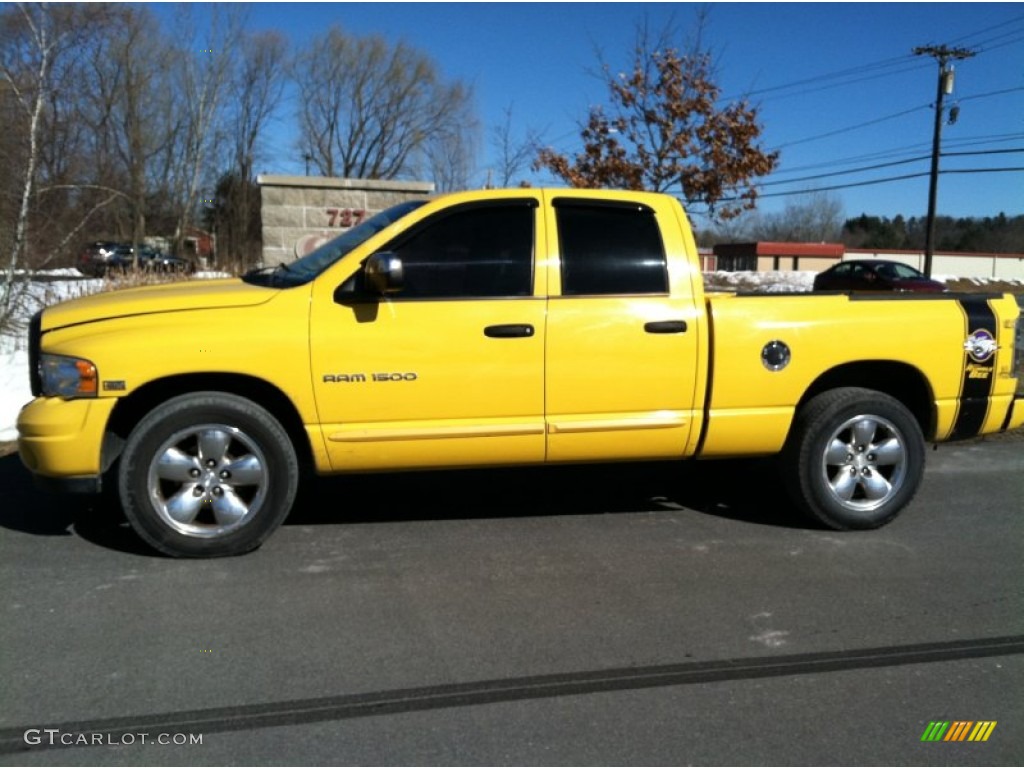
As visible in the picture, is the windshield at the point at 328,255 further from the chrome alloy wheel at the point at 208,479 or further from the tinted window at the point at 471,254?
the chrome alloy wheel at the point at 208,479

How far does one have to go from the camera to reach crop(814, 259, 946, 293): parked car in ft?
94.5

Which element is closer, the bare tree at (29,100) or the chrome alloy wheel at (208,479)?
the chrome alloy wheel at (208,479)

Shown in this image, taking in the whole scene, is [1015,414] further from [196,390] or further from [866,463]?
[196,390]

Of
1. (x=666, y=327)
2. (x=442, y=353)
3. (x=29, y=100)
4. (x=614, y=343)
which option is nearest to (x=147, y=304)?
Result: (x=442, y=353)

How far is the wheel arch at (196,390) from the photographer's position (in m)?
4.43

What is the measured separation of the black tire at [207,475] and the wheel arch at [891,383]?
10.4 feet

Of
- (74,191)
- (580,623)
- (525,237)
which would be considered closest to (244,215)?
(74,191)

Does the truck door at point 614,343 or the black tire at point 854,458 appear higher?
the truck door at point 614,343

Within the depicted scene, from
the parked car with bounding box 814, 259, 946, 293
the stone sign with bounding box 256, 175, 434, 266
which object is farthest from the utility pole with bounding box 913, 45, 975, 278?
the stone sign with bounding box 256, 175, 434, 266

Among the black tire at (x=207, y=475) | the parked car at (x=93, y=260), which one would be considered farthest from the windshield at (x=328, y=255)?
the parked car at (x=93, y=260)

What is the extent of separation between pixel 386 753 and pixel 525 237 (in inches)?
114

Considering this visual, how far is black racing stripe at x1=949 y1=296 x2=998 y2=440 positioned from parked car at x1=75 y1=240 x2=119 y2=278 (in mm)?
12391

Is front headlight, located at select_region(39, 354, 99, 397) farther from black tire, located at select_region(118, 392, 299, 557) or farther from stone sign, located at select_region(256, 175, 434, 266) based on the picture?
stone sign, located at select_region(256, 175, 434, 266)

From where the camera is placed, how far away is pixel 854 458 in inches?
200
